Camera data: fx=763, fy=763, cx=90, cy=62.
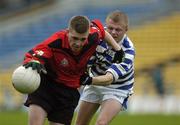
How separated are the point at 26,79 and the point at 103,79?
118cm

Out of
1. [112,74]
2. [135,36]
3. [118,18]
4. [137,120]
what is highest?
[118,18]

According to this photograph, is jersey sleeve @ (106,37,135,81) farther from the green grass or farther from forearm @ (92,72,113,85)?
the green grass

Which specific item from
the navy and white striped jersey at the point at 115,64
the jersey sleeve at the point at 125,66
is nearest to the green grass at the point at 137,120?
the navy and white striped jersey at the point at 115,64

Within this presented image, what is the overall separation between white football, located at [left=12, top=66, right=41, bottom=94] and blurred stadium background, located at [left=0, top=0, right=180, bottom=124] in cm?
1205

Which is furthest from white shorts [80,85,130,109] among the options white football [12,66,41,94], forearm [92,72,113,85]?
white football [12,66,41,94]

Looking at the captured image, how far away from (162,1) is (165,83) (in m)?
4.42

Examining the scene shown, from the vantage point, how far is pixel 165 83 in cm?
2236

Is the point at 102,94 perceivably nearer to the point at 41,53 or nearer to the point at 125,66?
the point at 125,66

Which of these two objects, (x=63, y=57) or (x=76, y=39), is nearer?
(x=76, y=39)

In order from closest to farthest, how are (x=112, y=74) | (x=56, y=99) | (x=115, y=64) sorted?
(x=56, y=99)
(x=112, y=74)
(x=115, y=64)

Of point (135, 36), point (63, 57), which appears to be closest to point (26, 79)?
point (63, 57)

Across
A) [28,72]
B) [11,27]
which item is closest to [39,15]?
[11,27]

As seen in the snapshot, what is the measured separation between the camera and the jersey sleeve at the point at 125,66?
9.73 meters

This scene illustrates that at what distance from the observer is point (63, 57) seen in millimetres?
8984
